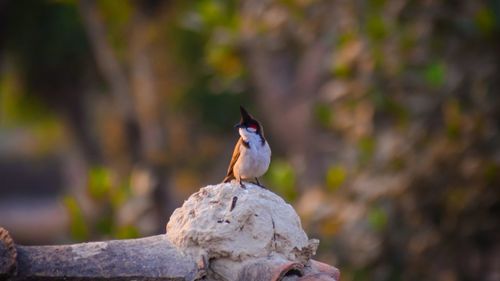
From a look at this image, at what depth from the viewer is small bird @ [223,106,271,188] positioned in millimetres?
5508

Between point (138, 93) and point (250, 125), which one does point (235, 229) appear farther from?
point (138, 93)

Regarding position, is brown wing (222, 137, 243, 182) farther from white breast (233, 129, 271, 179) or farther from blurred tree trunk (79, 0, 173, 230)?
blurred tree trunk (79, 0, 173, 230)

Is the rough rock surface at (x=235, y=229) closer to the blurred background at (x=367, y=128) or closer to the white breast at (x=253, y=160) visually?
the white breast at (x=253, y=160)

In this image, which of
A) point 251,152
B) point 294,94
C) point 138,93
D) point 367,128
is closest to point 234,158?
point 251,152

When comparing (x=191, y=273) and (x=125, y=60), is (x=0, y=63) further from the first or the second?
(x=191, y=273)

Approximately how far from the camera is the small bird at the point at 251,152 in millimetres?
5508

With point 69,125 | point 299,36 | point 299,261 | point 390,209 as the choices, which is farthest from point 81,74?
point 299,261

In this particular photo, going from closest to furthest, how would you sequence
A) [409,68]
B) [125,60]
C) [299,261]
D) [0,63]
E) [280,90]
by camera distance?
[299,261] → [409,68] → [280,90] → [125,60] → [0,63]

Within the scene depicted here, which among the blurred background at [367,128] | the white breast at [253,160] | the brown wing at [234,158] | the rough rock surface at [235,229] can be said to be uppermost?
the blurred background at [367,128]

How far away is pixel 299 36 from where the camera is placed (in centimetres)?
1139

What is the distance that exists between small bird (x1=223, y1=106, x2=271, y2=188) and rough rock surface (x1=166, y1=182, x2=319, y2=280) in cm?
45

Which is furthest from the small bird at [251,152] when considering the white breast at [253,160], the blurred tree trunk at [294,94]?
the blurred tree trunk at [294,94]

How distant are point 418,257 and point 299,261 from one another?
566cm

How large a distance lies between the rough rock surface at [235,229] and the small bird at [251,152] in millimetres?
451
